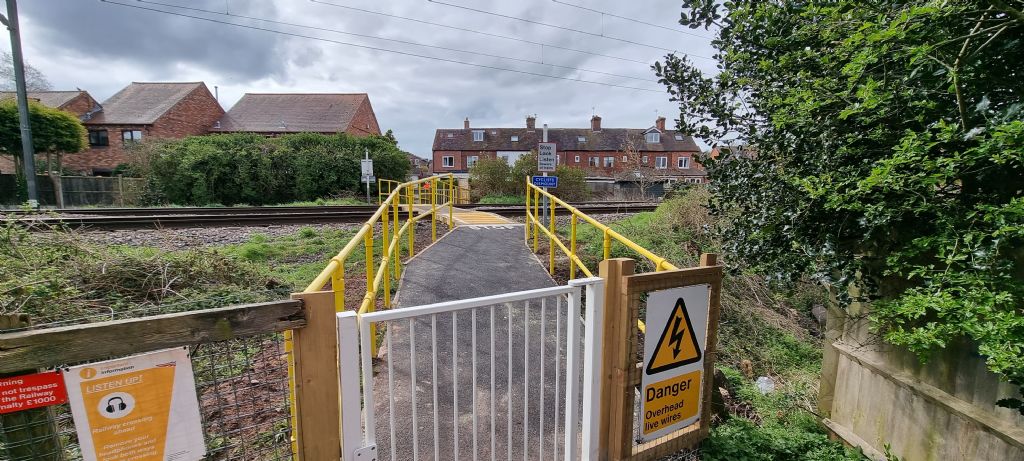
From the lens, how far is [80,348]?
1.51m

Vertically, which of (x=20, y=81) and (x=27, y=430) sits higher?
(x=20, y=81)

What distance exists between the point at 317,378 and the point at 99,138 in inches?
1711

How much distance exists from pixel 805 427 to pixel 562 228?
336 inches

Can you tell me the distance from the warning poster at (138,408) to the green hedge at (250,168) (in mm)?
21762

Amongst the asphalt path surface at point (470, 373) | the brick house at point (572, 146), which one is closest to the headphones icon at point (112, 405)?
the asphalt path surface at point (470, 373)

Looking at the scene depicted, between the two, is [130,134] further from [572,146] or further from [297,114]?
[572,146]

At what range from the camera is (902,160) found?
6.76ft

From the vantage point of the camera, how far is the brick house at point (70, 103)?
33219 mm

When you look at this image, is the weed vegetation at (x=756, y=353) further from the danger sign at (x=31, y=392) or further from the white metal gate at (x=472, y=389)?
the danger sign at (x=31, y=392)

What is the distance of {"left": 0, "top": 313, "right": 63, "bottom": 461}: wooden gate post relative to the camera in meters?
1.51

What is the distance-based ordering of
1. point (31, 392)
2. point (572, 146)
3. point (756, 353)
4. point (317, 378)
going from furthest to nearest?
point (572, 146)
point (756, 353)
point (317, 378)
point (31, 392)

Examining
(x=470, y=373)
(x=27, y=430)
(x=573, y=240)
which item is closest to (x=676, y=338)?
(x=470, y=373)

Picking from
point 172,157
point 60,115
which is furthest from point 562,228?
point 60,115

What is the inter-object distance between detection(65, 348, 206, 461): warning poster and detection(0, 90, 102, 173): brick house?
44.6 m
